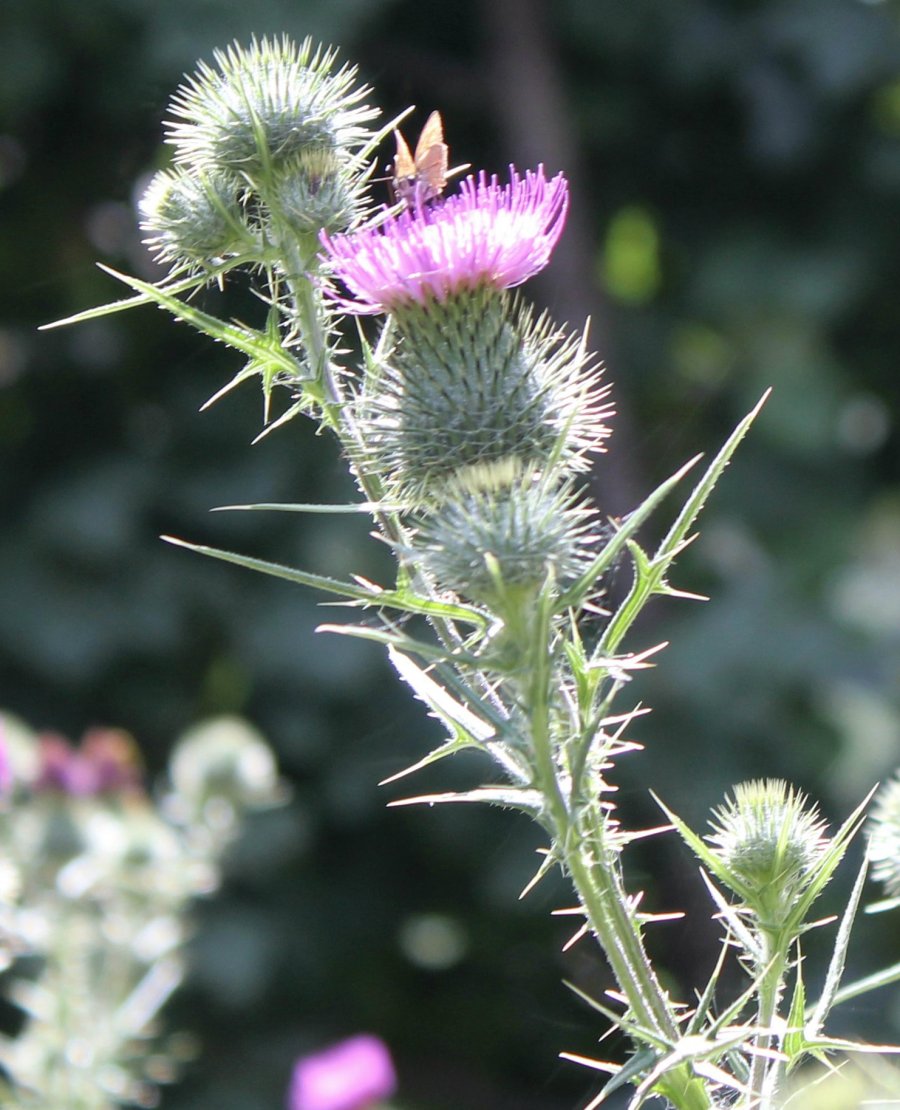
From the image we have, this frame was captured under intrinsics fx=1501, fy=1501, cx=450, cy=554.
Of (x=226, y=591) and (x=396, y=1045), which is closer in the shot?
(x=226, y=591)

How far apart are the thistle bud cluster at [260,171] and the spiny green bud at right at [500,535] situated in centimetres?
26

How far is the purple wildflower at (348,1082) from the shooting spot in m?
3.03

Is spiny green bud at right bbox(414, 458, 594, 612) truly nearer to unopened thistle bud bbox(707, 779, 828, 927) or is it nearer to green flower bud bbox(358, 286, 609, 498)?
green flower bud bbox(358, 286, 609, 498)

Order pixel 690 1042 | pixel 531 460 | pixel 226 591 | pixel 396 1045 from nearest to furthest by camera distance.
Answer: pixel 690 1042, pixel 531 460, pixel 226 591, pixel 396 1045

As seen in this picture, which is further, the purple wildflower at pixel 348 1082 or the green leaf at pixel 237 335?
the purple wildflower at pixel 348 1082

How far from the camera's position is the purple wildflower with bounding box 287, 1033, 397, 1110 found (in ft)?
9.95

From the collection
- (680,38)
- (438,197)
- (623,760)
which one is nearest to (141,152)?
(680,38)

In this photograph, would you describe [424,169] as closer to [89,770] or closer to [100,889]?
[100,889]

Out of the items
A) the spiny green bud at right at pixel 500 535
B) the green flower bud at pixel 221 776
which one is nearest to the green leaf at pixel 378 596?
the spiny green bud at right at pixel 500 535

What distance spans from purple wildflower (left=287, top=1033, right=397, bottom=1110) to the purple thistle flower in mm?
2132

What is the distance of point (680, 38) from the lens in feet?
15.9

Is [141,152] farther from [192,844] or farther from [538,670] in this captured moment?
[538,670]

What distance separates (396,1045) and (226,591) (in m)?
1.67

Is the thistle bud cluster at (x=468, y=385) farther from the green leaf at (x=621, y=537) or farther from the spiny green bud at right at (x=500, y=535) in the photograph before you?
the green leaf at (x=621, y=537)
